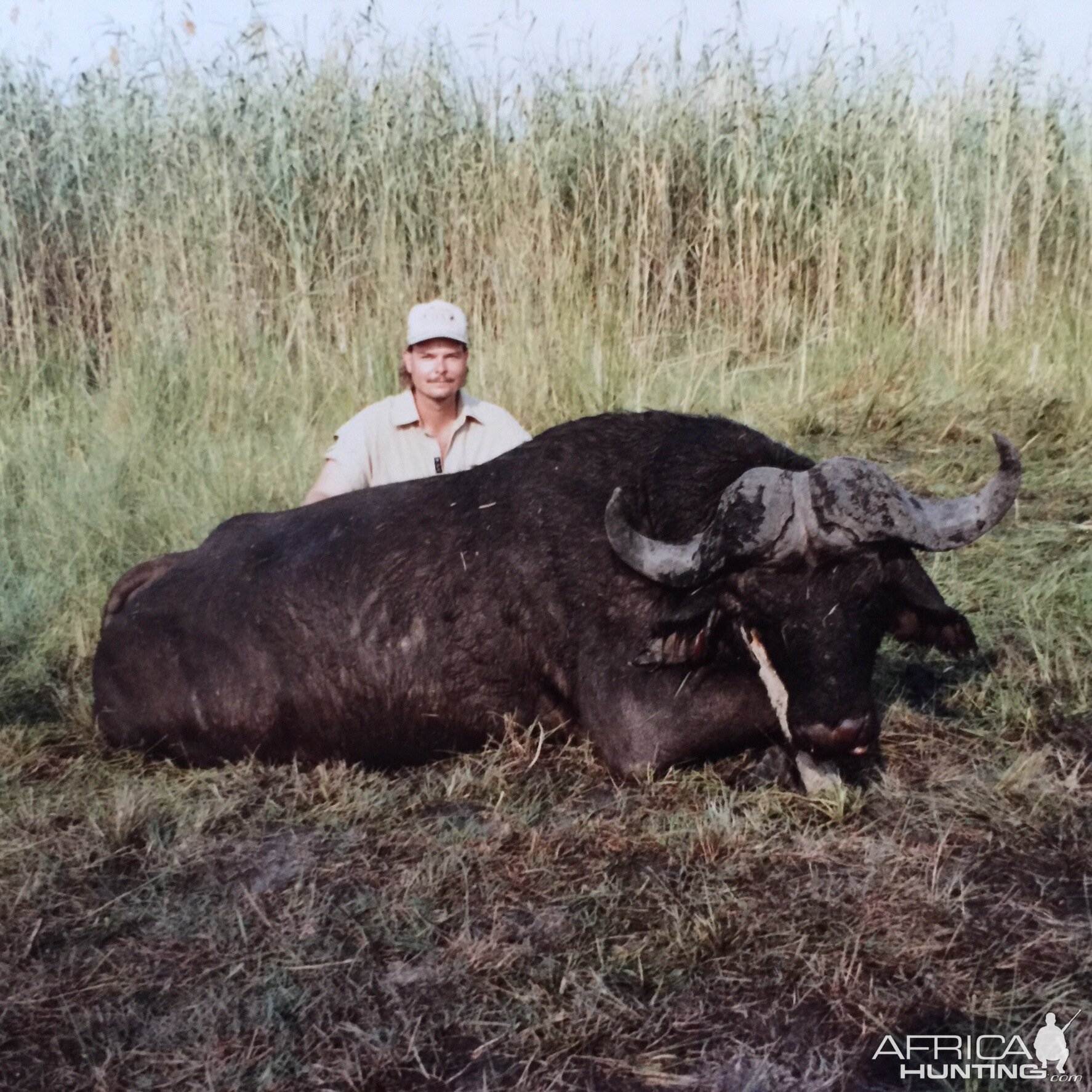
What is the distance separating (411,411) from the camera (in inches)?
198

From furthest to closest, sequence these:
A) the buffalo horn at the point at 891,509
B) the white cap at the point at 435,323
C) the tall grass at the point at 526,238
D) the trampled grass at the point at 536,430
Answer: the tall grass at the point at 526,238 → the white cap at the point at 435,323 → the buffalo horn at the point at 891,509 → the trampled grass at the point at 536,430

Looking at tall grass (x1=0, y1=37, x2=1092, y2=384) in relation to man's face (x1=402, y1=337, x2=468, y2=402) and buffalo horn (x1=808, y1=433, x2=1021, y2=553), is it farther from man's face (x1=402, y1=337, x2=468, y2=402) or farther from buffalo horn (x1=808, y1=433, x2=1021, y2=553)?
buffalo horn (x1=808, y1=433, x2=1021, y2=553)

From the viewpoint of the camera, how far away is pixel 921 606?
3303 millimetres

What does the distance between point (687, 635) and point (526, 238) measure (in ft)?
16.5

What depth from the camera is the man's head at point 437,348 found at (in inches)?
191

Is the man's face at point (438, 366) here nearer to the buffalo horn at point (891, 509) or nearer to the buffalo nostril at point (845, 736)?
the buffalo horn at point (891, 509)

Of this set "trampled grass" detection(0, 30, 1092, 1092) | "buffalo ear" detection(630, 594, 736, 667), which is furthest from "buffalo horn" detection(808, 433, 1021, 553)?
"trampled grass" detection(0, 30, 1092, 1092)

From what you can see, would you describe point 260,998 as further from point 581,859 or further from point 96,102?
point 96,102

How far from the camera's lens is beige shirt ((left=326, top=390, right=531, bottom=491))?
4992 mm

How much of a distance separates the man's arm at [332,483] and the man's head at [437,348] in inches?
18.5

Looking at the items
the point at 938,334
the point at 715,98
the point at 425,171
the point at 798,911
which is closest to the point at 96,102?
the point at 425,171

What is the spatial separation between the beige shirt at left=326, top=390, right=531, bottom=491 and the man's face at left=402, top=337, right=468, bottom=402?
160 mm
